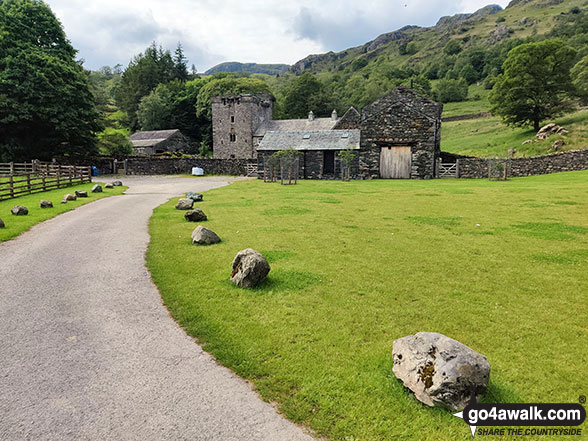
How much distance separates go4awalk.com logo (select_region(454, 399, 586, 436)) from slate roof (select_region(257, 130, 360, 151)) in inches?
1487

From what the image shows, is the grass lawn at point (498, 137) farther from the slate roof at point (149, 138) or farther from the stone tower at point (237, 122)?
the slate roof at point (149, 138)

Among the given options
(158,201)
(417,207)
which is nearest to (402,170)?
(417,207)

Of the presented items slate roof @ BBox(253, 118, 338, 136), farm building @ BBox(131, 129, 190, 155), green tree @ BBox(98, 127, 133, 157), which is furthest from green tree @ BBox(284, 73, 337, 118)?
green tree @ BBox(98, 127, 133, 157)

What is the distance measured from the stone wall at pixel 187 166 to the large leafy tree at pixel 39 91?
23.6 ft

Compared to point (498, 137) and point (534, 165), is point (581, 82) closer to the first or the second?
point (498, 137)

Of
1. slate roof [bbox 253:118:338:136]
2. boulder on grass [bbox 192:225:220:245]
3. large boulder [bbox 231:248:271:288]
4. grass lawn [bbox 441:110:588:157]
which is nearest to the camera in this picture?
large boulder [bbox 231:248:271:288]

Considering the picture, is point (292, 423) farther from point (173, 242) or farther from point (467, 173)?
point (467, 173)

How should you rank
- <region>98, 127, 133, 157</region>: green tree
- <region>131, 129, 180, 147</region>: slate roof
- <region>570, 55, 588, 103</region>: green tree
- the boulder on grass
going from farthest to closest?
1. <region>131, 129, 180, 147</region>: slate roof
2. <region>98, 127, 133, 157</region>: green tree
3. <region>570, 55, 588, 103</region>: green tree
4. the boulder on grass

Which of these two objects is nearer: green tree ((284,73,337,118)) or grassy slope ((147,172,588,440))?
grassy slope ((147,172,588,440))

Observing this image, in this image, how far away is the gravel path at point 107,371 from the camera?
3520 mm

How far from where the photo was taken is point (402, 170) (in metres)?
39.0

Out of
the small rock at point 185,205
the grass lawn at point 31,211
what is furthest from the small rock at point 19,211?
the small rock at point 185,205

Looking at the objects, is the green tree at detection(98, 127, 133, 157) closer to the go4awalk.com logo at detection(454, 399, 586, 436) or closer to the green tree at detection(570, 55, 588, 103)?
the go4awalk.com logo at detection(454, 399, 586, 436)

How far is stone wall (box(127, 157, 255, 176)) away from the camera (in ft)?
169
